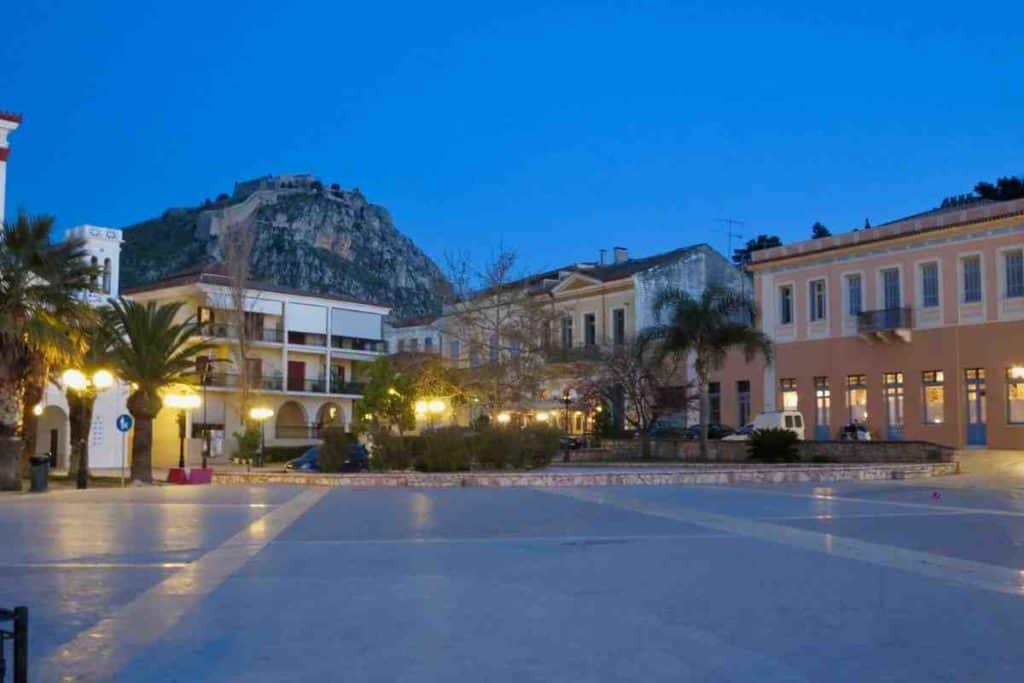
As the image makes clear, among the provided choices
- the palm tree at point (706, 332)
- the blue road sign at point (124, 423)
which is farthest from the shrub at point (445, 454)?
the palm tree at point (706, 332)

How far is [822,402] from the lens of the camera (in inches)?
2036

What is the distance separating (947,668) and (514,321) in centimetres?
3659

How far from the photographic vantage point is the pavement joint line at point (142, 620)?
7.84 m

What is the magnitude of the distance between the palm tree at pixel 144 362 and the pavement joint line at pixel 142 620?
769 inches

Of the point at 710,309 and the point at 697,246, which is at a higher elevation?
the point at 697,246

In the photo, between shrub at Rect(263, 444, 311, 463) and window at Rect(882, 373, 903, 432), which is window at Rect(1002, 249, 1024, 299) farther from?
shrub at Rect(263, 444, 311, 463)

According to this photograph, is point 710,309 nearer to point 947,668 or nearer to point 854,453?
point 854,453

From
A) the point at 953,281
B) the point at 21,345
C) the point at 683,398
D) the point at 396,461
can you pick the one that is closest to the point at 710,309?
the point at 683,398

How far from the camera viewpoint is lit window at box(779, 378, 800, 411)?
53.0 metres

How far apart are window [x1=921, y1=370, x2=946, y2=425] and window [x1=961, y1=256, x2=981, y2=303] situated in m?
3.37

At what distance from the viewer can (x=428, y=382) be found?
147ft

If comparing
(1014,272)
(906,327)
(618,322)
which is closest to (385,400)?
(618,322)

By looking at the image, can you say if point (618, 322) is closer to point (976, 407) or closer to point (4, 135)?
point (976, 407)

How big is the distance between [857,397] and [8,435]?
35.6 metres
